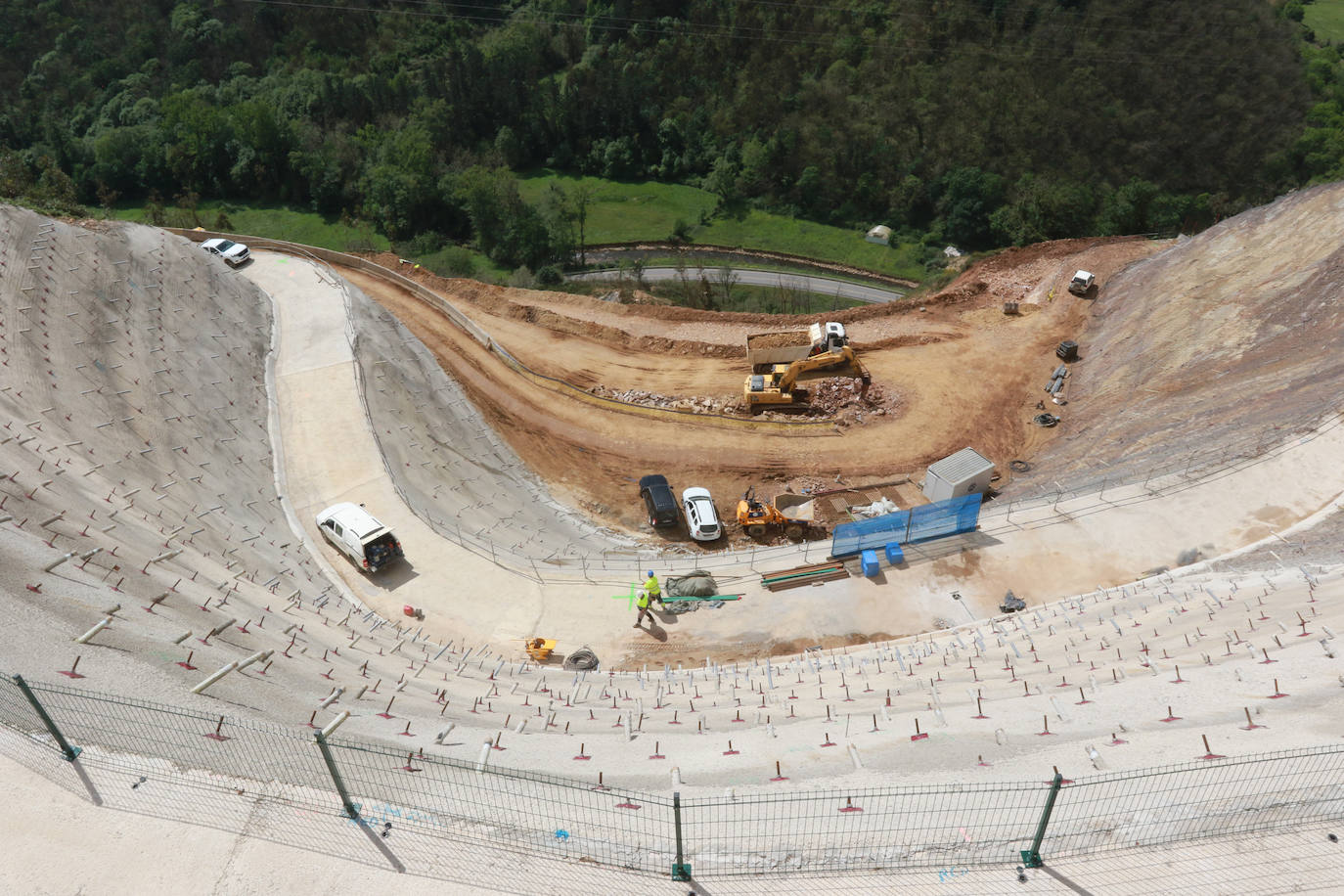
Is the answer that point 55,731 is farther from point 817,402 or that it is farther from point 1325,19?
point 1325,19

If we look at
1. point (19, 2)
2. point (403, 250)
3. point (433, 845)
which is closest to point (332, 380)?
point (433, 845)

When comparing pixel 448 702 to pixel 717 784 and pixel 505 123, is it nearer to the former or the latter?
pixel 717 784

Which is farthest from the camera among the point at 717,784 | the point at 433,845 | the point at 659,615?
the point at 659,615

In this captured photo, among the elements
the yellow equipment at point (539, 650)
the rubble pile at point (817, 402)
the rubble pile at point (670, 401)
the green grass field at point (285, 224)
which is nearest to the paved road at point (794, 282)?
the green grass field at point (285, 224)

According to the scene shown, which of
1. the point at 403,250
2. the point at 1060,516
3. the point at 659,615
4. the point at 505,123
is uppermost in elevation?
the point at 505,123

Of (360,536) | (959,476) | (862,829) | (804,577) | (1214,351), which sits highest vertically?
(1214,351)

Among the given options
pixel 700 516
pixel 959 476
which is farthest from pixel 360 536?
pixel 959 476
